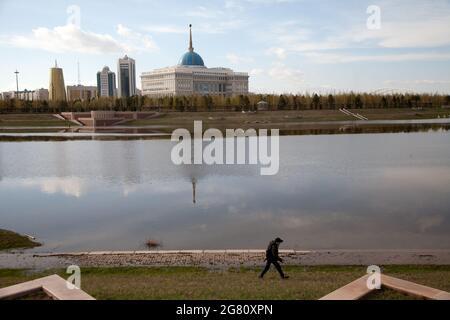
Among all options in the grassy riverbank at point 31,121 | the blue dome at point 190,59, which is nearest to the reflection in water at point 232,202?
the grassy riverbank at point 31,121

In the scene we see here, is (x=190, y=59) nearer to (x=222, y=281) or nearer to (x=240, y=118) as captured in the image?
(x=240, y=118)

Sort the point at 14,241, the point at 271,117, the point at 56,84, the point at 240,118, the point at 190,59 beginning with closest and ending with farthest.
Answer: the point at 14,241 → the point at 240,118 → the point at 271,117 → the point at 56,84 → the point at 190,59

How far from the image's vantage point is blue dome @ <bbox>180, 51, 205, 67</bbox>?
12294cm

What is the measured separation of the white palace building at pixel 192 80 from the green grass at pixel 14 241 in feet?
343

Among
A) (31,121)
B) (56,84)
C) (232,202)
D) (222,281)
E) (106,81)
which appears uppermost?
(106,81)

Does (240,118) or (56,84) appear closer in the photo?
(240,118)

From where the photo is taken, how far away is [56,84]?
103m

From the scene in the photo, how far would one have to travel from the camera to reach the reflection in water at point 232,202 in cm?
1173

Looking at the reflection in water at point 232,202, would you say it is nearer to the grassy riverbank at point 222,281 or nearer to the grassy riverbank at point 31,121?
the grassy riverbank at point 222,281

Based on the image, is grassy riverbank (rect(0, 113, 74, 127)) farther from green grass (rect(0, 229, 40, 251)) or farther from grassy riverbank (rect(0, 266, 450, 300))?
grassy riverbank (rect(0, 266, 450, 300))

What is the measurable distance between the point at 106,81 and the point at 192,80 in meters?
80.9

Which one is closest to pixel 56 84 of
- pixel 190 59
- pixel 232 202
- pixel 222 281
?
pixel 190 59
